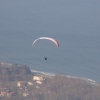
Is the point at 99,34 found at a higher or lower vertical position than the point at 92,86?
higher

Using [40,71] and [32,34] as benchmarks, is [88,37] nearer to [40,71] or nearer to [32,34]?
[32,34]

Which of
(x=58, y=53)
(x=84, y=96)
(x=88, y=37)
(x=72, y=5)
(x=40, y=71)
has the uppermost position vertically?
(x=72, y=5)

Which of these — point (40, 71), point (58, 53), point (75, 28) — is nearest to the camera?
point (40, 71)

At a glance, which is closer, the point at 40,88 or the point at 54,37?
the point at 40,88

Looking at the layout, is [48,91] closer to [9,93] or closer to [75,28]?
[9,93]

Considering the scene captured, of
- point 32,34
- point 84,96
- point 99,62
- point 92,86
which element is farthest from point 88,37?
point 84,96

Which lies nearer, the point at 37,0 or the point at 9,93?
the point at 9,93

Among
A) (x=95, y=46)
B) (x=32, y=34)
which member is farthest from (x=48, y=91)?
(x=32, y=34)

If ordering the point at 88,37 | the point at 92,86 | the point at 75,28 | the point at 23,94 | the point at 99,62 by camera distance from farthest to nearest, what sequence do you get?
the point at 75,28
the point at 88,37
the point at 99,62
the point at 92,86
the point at 23,94
